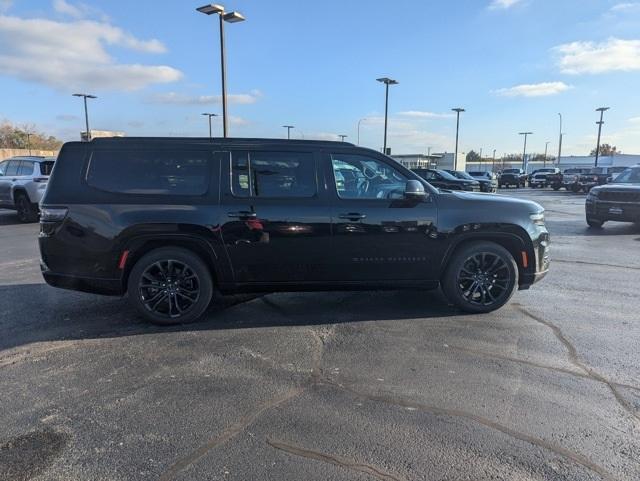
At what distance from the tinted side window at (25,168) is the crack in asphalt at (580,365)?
14.6 meters

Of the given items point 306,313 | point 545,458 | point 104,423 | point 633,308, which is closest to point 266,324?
point 306,313

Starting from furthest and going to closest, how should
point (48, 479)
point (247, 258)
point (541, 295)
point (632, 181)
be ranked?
point (632, 181) → point (541, 295) → point (247, 258) → point (48, 479)

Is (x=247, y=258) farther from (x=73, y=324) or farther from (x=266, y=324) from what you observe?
(x=73, y=324)

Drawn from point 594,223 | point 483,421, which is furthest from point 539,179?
point 483,421

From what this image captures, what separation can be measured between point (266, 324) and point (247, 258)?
2.41 feet

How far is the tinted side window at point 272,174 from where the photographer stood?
509cm

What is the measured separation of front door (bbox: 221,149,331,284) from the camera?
16.5 feet

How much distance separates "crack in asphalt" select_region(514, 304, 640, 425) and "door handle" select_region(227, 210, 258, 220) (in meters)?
3.25

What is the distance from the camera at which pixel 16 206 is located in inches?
591

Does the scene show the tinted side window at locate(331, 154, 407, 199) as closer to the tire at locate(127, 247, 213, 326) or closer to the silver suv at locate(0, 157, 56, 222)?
the tire at locate(127, 247, 213, 326)

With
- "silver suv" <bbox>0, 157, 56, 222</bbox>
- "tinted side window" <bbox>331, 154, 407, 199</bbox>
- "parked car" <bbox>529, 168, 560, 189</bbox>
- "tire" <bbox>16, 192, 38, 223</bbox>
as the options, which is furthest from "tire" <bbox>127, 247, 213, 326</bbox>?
"parked car" <bbox>529, 168, 560, 189</bbox>

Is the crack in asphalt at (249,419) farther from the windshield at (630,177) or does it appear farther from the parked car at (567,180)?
the parked car at (567,180)

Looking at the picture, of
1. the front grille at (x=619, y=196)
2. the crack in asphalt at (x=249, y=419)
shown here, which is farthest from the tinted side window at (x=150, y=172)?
the front grille at (x=619, y=196)

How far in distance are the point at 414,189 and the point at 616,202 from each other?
35.2 feet
